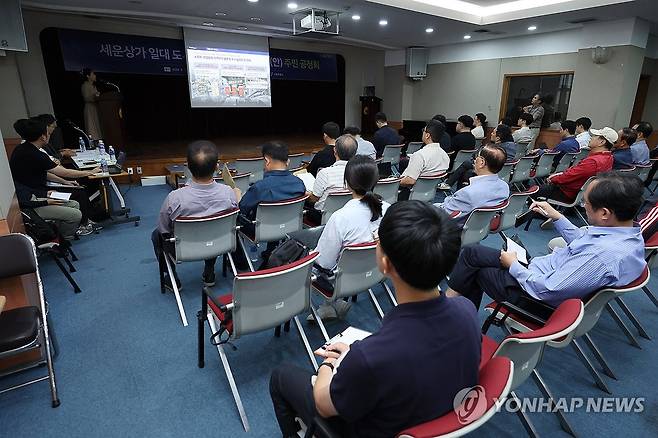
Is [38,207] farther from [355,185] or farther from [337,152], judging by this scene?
[355,185]

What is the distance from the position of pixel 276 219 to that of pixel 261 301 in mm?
1297

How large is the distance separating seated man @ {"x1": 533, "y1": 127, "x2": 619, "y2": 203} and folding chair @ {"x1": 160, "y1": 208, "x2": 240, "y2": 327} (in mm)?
3728

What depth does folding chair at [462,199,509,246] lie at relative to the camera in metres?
2.77

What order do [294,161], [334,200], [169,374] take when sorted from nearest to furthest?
1. [169,374]
2. [334,200]
3. [294,161]

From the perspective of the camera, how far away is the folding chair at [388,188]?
3701 mm

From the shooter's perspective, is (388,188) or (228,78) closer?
(388,188)

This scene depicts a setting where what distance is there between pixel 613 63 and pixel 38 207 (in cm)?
963

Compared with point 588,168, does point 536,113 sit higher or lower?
higher

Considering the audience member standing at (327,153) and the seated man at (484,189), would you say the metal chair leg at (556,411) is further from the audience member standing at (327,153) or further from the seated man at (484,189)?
the audience member standing at (327,153)

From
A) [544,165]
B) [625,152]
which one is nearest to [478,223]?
[544,165]

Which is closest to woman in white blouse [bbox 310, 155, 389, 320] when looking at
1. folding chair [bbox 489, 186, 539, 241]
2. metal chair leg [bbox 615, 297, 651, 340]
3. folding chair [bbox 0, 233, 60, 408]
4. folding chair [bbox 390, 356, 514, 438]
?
folding chair [bbox 390, 356, 514, 438]

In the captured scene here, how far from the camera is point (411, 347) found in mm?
921

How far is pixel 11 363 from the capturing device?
2.16 metres

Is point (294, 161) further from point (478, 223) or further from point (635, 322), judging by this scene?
point (635, 322)
